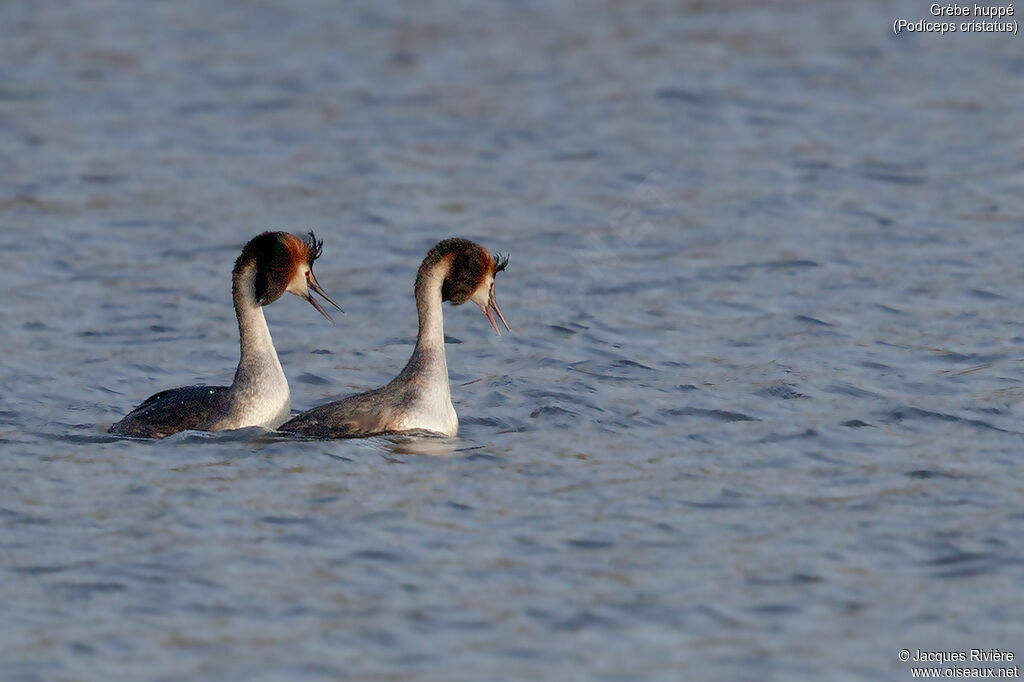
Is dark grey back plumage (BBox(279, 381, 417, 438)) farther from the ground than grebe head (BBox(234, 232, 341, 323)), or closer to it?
closer to it

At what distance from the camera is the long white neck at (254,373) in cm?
1273

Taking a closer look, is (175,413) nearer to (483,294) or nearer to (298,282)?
(298,282)

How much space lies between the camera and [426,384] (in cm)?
1263

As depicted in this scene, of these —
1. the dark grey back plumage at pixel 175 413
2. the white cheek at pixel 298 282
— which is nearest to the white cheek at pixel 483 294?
the white cheek at pixel 298 282

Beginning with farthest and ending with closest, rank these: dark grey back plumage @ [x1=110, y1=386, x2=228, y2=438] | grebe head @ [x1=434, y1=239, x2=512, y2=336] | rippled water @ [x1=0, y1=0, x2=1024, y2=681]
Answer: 1. grebe head @ [x1=434, y1=239, x2=512, y2=336]
2. dark grey back plumage @ [x1=110, y1=386, x2=228, y2=438]
3. rippled water @ [x1=0, y1=0, x2=1024, y2=681]

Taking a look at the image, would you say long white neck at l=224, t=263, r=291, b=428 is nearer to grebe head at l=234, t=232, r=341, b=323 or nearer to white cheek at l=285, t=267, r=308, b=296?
grebe head at l=234, t=232, r=341, b=323

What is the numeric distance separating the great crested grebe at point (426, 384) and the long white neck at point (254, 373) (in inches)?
8.1

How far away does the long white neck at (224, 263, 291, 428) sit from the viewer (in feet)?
41.8

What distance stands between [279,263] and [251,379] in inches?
34.8

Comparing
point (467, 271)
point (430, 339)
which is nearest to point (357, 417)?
point (430, 339)

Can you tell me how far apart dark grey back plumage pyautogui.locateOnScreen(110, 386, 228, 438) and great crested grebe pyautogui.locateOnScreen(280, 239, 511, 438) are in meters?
0.53

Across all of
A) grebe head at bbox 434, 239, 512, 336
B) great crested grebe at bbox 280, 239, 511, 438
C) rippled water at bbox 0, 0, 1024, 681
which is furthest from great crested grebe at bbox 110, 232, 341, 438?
grebe head at bbox 434, 239, 512, 336

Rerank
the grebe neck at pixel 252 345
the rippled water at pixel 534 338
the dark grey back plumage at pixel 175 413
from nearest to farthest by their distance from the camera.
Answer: the rippled water at pixel 534 338
the dark grey back plumage at pixel 175 413
the grebe neck at pixel 252 345

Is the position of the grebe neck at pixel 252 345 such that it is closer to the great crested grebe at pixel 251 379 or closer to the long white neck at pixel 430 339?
the great crested grebe at pixel 251 379
